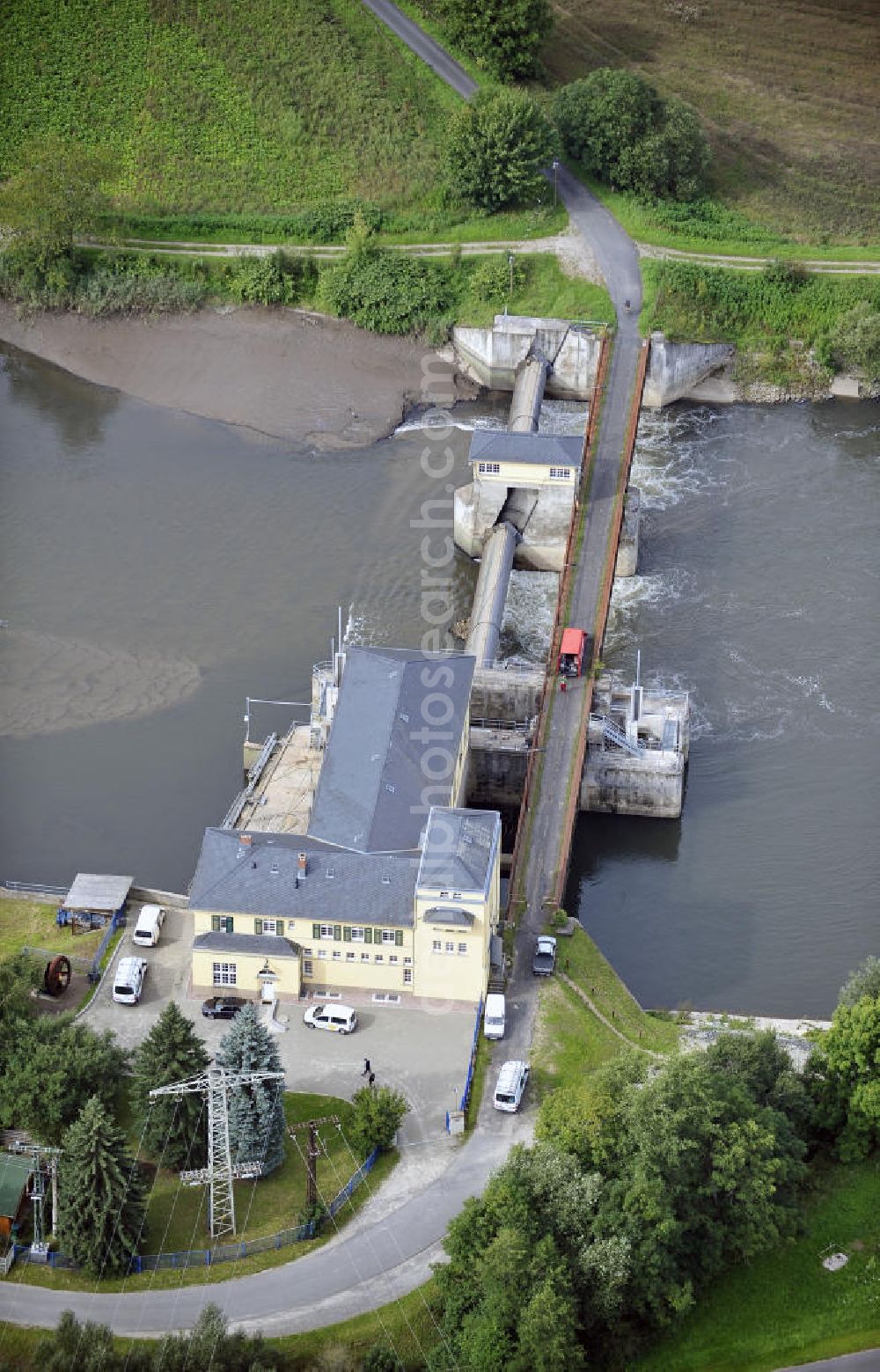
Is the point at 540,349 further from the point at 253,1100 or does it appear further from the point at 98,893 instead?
the point at 253,1100

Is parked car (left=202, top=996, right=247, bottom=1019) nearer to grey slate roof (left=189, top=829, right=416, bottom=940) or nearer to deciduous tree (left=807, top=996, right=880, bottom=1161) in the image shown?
grey slate roof (left=189, top=829, right=416, bottom=940)

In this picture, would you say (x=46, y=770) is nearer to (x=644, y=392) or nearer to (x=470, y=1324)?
(x=470, y=1324)

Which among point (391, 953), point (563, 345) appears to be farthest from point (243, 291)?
point (391, 953)

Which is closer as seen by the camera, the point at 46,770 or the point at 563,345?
Result: the point at 46,770

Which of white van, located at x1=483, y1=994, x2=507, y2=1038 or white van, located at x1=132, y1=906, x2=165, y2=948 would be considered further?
white van, located at x1=132, y1=906, x2=165, y2=948

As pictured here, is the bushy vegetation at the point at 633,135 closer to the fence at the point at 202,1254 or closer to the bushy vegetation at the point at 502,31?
the bushy vegetation at the point at 502,31

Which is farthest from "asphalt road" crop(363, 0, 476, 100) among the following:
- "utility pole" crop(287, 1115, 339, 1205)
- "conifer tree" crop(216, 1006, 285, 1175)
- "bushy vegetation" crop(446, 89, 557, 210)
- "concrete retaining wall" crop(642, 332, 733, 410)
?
"conifer tree" crop(216, 1006, 285, 1175)

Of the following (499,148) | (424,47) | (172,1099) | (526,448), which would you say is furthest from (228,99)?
(172,1099)
